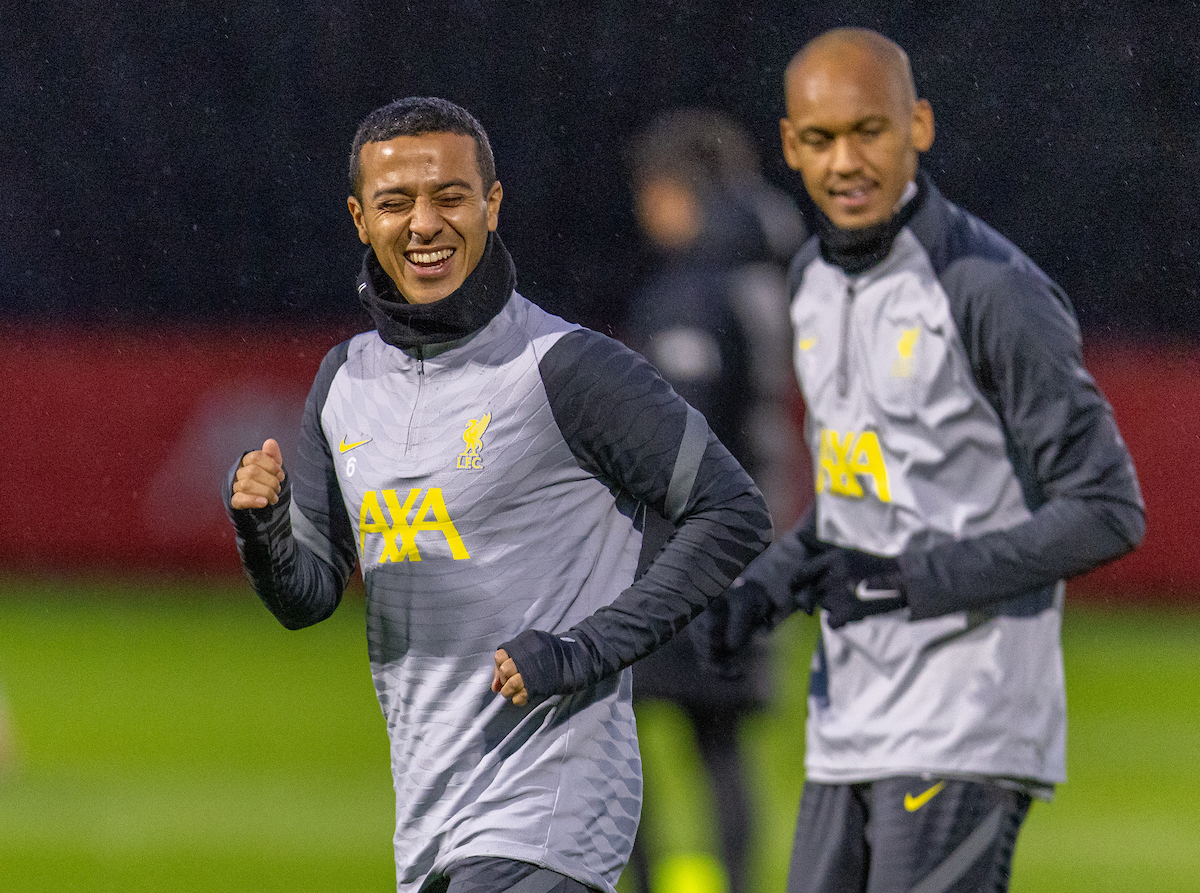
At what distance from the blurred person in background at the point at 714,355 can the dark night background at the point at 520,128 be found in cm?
900

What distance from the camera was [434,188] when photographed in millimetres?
2988

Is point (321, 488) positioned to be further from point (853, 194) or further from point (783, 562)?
point (853, 194)

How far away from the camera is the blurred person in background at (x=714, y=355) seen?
5.07 meters

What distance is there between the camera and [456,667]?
295cm

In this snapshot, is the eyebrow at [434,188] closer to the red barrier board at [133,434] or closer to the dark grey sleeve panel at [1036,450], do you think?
the dark grey sleeve panel at [1036,450]

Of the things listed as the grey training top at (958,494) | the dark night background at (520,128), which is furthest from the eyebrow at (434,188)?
the dark night background at (520,128)

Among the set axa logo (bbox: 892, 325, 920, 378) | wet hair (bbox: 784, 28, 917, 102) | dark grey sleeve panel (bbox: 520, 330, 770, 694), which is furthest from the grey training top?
dark grey sleeve panel (bbox: 520, 330, 770, 694)

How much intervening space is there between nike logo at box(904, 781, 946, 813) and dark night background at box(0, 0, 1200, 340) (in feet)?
36.6

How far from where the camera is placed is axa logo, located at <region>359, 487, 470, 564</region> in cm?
296

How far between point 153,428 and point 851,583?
404 inches

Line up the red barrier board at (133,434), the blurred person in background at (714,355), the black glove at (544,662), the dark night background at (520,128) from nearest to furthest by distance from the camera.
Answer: the black glove at (544,662) → the blurred person in background at (714,355) → the red barrier board at (133,434) → the dark night background at (520,128)

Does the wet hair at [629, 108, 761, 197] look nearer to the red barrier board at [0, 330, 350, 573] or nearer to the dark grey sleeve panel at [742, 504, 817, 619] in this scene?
the dark grey sleeve panel at [742, 504, 817, 619]

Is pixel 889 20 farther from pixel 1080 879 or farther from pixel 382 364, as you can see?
pixel 382 364

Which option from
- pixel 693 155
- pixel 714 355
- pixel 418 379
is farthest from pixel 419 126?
pixel 693 155
